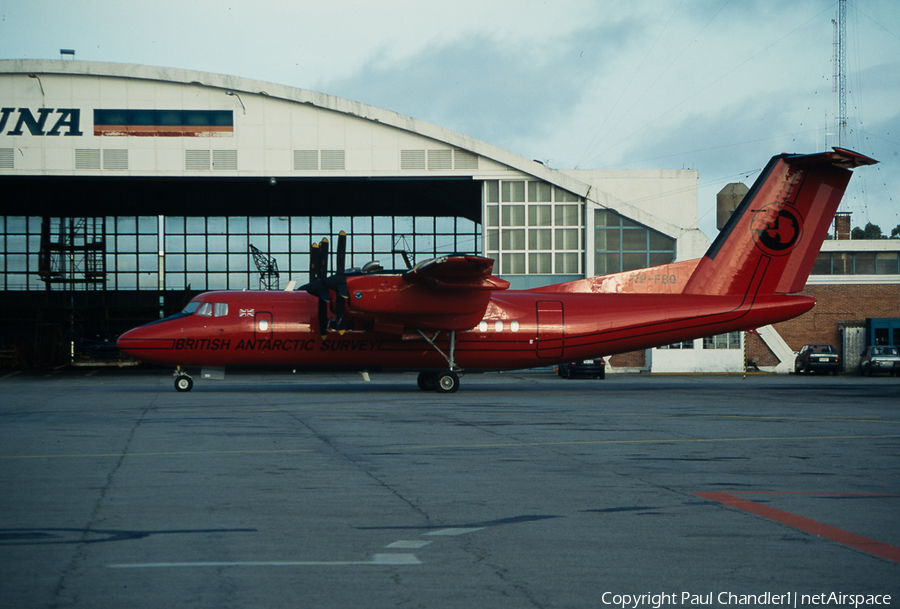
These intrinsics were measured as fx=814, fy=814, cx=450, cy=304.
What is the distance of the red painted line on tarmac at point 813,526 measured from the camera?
6395 millimetres

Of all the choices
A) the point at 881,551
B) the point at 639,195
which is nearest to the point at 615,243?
the point at 639,195

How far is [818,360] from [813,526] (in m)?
40.9

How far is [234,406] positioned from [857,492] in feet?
49.7

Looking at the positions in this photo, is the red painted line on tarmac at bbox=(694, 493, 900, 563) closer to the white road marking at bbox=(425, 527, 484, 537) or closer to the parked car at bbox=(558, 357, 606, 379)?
the white road marking at bbox=(425, 527, 484, 537)

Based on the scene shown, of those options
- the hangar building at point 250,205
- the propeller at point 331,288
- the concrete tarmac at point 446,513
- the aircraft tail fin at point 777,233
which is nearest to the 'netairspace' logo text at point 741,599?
the concrete tarmac at point 446,513

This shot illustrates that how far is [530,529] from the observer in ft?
23.4

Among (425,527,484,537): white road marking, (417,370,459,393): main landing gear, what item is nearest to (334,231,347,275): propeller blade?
(417,370,459,393): main landing gear

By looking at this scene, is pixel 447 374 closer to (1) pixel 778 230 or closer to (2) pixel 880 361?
(1) pixel 778 230

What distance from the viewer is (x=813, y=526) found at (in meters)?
7.24

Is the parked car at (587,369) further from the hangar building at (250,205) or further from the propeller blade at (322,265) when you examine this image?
the propeller blade at (322,265)

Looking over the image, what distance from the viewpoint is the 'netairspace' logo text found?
5.16 m

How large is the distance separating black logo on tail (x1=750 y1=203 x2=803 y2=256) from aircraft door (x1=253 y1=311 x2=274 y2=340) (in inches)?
641

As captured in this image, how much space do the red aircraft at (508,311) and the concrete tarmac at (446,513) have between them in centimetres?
892

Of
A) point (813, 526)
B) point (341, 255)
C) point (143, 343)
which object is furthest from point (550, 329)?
point (813, 526)
